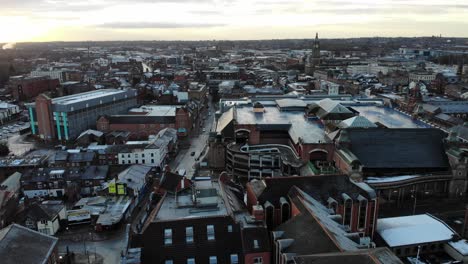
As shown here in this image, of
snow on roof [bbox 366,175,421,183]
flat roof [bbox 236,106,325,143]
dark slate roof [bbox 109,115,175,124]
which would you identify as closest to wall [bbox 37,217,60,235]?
flat roof [bbox 236,106,325,143]

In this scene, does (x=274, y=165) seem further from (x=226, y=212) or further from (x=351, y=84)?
→ (x=351, y=84)

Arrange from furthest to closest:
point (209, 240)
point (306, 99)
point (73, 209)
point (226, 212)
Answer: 1. point (306, 99)
2. point (73, 209)
3. point (226, 212)
4. point (209, 240)

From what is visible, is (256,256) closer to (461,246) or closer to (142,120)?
(461,246)

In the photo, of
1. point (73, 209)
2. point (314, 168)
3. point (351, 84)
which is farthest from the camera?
point (351, 84)

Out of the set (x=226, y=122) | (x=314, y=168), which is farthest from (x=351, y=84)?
(x=314, y=168)

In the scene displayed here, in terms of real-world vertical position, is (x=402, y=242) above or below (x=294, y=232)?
below

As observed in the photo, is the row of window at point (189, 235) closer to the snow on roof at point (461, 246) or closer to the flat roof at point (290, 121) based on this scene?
the snow on roof at point (461, 246)

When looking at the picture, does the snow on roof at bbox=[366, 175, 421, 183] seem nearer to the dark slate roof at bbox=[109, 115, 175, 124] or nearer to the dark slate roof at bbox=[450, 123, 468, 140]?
the dark slate roof at bbox=[450, 123, 468, 140]
